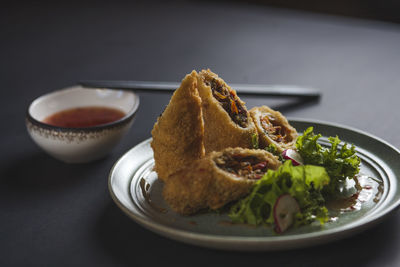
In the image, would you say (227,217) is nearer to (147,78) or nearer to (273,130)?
(273,130)

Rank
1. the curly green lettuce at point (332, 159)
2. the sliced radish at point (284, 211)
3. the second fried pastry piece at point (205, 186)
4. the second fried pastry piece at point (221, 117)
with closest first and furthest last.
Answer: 1. the sliced radish at point (284, 211)
2. the second fried pastry piece at point (205, 186)
3. the curly green lettuce at point (332, 159)
4. the second fried pastry piece at point (221, 117)

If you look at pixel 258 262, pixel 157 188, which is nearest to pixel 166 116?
pixel 157 188

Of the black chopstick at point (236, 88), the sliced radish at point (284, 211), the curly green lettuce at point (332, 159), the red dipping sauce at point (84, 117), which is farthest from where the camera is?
the black chopstick at point (236, 88)

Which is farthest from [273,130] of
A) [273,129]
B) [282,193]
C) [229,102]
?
[282,193]

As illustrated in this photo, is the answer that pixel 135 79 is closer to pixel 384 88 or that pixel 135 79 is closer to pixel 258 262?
pixel 384 88

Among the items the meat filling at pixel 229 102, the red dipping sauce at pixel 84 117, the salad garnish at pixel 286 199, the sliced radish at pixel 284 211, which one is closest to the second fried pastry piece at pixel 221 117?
the meat filling at pixel 229 102

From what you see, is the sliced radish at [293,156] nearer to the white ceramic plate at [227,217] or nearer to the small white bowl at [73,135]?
the white ceramic plate at [227,217]
